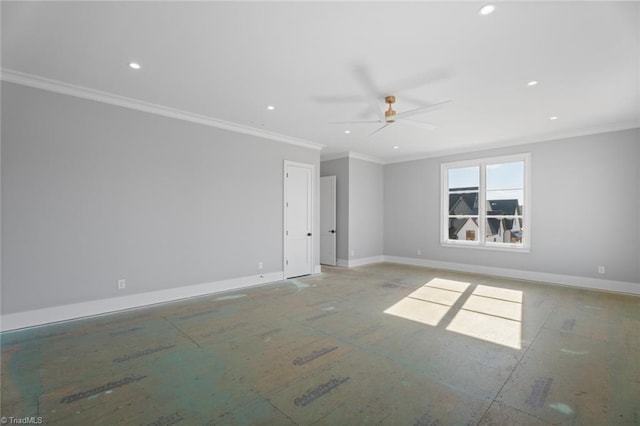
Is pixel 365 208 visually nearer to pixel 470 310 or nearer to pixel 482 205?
pixel 482 205

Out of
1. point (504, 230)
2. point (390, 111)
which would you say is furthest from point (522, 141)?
point (390, 111)

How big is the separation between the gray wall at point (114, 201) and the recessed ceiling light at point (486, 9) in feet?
13.3

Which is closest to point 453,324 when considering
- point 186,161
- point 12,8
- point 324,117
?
point 324,117

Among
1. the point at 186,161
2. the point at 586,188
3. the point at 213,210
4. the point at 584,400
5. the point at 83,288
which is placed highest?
the point at 186,161

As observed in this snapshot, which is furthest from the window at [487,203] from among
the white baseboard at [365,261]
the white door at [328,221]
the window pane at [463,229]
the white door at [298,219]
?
the white door at [298,219]

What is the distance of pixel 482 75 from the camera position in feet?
10.7

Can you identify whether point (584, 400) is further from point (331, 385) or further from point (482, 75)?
point (482, 75)

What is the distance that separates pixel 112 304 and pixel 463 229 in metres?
7.04

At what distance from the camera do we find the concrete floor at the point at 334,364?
6.44ft

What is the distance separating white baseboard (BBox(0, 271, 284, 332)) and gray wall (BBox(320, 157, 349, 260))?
8.74ft

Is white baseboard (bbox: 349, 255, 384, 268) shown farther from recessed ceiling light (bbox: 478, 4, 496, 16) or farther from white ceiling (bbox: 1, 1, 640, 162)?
recessed ceiling light (bbox: 478, 4, 496, 16)

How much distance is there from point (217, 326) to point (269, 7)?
3262mm

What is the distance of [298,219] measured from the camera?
6.17 meters

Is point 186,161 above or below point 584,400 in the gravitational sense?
above
